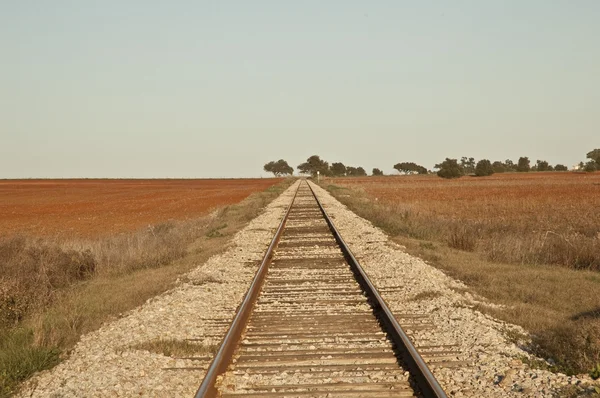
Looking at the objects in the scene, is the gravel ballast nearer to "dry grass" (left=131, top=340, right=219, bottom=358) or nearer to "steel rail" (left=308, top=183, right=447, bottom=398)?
"dry grass" (left=131, top=340, right=219, bottom=358)

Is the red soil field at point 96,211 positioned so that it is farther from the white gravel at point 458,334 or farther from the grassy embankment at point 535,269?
the white gravel at point 458,334

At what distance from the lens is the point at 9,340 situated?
7.22m

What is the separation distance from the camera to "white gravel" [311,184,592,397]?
534 centimetres

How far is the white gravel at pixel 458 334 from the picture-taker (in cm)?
534

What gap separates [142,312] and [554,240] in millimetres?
10983

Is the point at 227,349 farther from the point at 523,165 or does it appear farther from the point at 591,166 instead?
the point at 523,165

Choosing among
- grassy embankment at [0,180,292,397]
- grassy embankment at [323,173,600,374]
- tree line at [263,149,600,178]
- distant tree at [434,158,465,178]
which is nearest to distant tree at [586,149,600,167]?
tree line at [263,149,600,178]

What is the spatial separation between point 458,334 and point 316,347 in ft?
6.05

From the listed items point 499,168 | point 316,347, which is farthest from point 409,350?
point 499,168

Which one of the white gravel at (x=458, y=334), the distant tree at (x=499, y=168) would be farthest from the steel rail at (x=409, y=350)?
the distant tree at (x=499, y=168)

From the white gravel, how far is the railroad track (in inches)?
13.9

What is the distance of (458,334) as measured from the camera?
276 inches

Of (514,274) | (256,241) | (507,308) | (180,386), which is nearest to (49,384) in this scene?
(180,386)

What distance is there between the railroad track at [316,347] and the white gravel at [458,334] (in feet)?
1.15
